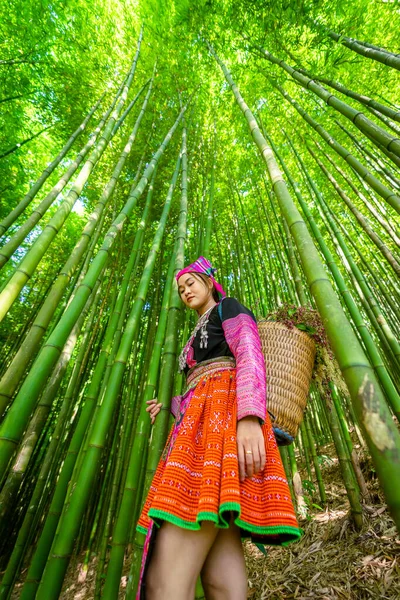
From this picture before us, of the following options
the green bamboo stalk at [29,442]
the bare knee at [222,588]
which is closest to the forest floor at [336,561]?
the bare knee at [222,588]

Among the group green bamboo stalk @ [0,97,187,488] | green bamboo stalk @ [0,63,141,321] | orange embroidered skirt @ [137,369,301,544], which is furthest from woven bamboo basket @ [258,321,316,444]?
green bamboo stalk @ [0,63,141,321]

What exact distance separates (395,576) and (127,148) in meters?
2.86

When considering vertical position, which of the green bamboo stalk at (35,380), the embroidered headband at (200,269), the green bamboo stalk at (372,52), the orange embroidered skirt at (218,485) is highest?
the green bamboo stalk at (372,52)

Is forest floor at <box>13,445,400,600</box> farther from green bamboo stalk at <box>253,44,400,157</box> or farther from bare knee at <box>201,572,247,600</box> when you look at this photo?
green bamboo stalk at <box>253,44,400,157</box>

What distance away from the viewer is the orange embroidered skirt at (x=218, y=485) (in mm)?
708

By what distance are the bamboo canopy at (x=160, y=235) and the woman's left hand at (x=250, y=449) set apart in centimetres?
30

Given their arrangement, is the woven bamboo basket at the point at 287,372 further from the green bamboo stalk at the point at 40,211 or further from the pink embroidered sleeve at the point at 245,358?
the green bamboo stalk at the point at 40,211

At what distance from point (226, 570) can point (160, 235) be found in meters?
1.61

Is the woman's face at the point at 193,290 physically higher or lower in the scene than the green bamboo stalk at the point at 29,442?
higher

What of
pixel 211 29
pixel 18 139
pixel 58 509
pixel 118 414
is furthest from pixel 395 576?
pixel 18 139

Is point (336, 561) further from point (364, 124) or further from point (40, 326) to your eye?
point (364, 124)

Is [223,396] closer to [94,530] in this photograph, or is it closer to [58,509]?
[58,509]

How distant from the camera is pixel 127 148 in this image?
203 centimetres

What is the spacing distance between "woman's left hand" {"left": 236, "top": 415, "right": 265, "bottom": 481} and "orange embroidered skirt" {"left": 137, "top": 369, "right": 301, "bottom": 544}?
0.06 feet
